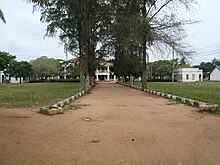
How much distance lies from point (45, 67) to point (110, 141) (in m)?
78.4

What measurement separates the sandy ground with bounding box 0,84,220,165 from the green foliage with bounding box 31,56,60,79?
74.8 metres

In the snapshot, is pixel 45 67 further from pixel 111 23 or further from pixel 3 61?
pixel 111 23

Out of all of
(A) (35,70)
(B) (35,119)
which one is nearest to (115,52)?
(B) (35,119)

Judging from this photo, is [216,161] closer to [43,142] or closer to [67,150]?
[67,150]

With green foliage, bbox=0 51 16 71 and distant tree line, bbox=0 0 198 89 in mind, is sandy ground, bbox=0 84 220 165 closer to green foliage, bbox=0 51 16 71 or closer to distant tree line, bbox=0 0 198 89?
→ distant tree line, bbox=0 0 198 89

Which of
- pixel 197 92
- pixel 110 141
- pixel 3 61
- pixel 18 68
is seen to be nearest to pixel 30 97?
pixel 197 92

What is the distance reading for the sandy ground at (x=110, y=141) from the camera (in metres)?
5.27

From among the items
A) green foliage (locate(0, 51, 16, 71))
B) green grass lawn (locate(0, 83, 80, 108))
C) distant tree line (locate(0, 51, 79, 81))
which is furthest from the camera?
distant tree line (locate(0, 51, 79, 81))

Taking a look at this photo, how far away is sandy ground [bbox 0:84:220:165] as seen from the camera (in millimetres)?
5266

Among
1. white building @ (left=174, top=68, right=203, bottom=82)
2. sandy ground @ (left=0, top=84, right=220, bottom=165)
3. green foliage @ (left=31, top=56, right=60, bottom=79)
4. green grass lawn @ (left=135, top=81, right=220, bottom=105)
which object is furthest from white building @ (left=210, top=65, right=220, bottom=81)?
sandy ground @ (left=0, top=84, right=220, bottom=165)

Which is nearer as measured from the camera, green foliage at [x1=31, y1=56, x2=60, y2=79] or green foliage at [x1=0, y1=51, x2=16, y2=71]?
green foliage at [x1=0, y1=51, x2=16, y2=71]

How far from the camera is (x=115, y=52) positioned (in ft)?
136

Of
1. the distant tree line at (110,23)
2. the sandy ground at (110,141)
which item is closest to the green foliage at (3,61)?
the distant tree line at (110,23)

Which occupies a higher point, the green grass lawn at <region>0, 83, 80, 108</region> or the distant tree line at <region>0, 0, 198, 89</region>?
the distant tree line at <region>0, 0, 198, 89</region>
